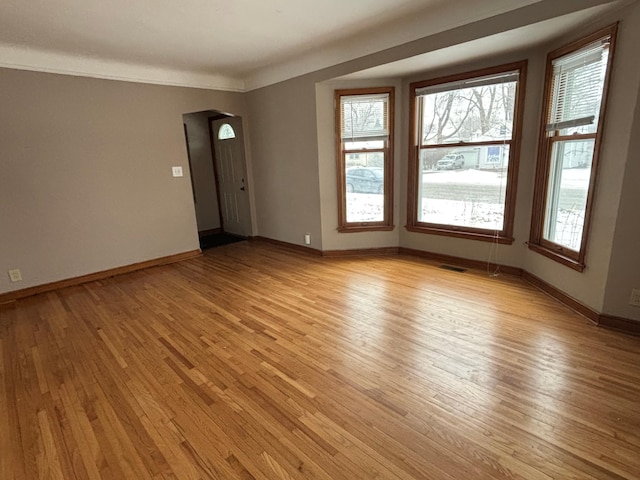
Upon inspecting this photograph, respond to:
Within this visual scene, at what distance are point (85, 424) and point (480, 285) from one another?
3.49 metres

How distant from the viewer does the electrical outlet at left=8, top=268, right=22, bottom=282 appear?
3.59 m

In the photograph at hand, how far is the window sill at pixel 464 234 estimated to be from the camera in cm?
372

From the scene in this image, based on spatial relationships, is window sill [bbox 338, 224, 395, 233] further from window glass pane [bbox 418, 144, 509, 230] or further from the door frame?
the door frame

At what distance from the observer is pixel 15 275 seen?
11.8ft

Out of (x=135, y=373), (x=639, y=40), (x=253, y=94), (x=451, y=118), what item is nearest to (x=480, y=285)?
(x=451, y=118)

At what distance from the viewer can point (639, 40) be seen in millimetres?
2223

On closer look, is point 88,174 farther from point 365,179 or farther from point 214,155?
point 365,179

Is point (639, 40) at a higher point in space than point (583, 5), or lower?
lower

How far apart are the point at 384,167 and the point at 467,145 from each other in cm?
104

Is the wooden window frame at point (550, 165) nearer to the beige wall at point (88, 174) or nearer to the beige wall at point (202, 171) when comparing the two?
the beige wall at point (88, 174)

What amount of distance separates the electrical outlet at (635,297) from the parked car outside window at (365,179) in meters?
2.73

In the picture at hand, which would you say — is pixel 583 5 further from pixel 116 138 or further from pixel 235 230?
pixel 235 230

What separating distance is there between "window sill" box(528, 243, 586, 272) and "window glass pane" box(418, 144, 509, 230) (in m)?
0.46

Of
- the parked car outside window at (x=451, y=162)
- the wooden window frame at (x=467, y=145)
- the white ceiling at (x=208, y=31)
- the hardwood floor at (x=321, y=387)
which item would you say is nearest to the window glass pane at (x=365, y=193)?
the wooden window frame at (x=467, y=145)
